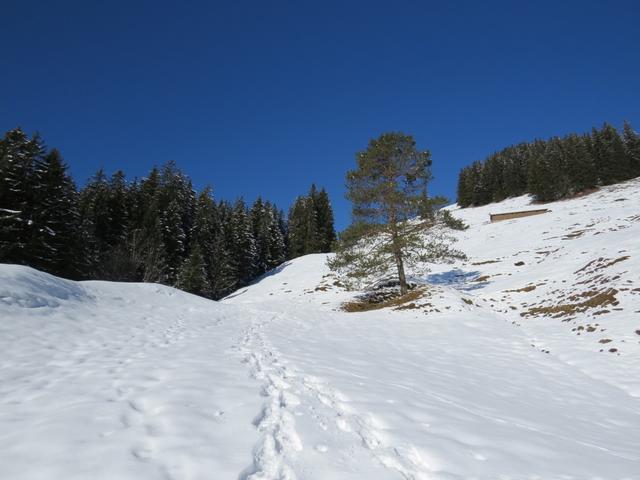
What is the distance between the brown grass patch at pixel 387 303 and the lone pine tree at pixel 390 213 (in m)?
1.00

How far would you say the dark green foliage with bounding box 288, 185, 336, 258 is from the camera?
63.6 m

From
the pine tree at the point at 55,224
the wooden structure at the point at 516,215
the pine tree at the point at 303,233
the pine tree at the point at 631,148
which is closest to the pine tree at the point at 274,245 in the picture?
the pine tree at the point at 303,233

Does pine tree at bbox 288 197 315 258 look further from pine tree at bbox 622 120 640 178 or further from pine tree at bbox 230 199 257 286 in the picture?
pine tree at bbox 622 120 640 178

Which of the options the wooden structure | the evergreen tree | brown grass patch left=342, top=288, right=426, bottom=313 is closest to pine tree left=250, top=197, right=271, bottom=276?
brown grass patch left=342, top=288, right=426, bottom=313

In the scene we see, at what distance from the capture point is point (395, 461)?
3393 mm

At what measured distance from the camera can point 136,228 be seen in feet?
139

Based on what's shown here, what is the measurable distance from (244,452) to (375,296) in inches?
798

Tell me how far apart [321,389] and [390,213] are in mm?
15961

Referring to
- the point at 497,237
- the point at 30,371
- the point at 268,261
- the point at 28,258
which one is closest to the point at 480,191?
the point at 497,237

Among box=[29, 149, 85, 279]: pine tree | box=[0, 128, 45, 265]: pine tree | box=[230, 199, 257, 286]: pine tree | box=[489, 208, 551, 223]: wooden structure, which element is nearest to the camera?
box=[0, 128, 45, 265]: pine tree

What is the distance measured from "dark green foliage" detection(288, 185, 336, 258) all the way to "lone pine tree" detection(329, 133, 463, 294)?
38421mm

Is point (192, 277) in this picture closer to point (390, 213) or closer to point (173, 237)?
point (173, 237)

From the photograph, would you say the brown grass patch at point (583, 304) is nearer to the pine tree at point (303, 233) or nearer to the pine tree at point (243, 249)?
the pine tree at point (243, 249)

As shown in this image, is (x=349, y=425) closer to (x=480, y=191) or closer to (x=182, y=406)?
(x=182, y=406)
